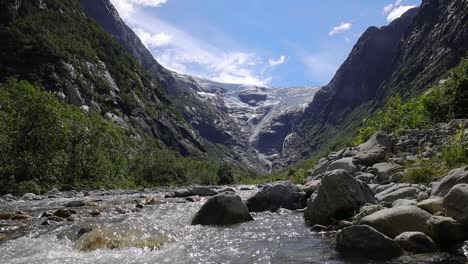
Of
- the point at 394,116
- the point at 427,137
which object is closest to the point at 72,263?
the point at 427,137

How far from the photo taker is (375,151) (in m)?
28.6

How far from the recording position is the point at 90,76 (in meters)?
176

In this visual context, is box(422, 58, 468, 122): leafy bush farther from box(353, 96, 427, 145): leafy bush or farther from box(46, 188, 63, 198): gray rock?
box(46, 188, 63, 198): gray rock

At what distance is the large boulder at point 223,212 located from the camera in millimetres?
20000

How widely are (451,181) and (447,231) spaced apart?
3.37m

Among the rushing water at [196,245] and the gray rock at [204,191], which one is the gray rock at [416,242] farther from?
the gray rock at [204,191]

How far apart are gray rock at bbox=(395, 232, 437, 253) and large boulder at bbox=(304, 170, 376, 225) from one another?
4664mm

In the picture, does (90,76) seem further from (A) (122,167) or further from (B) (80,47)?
(A) (122,167)

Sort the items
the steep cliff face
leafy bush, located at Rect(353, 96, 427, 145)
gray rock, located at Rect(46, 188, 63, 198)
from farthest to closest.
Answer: the steep cliff face
leafy bush, located at Rect(353, 96, 427, 145)
gray rock, located at Rect(46, 188, 63, 198)

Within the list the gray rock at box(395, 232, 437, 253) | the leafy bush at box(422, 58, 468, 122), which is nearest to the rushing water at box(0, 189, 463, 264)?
the gray rock at box(395, 232, 437, 253)

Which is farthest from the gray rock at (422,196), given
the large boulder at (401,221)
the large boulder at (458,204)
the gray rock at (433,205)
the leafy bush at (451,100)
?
the leafy bush at (451,100)

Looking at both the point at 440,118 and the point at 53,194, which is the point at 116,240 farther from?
the point at 440,118

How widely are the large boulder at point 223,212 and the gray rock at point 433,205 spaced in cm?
875

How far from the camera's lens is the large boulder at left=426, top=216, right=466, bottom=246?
1194cm
